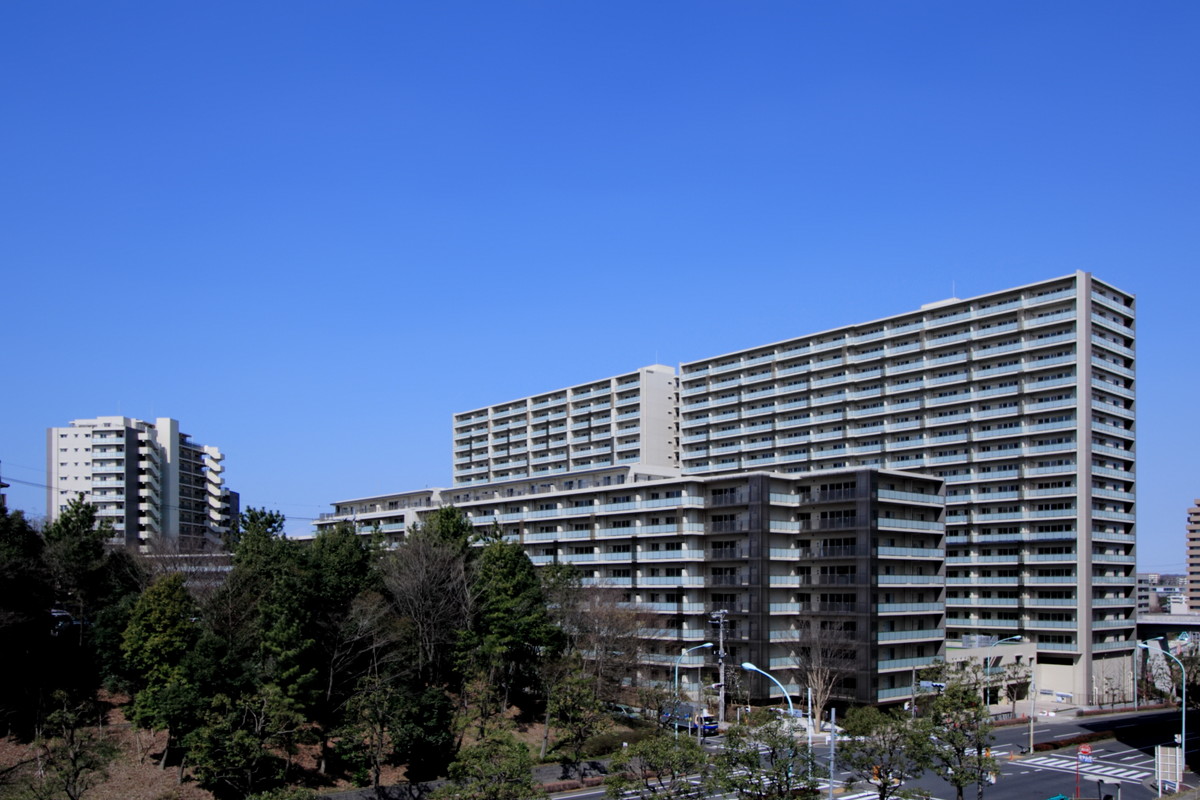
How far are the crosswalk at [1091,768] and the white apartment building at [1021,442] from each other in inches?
1142

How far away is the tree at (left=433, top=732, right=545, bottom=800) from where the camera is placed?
38.1 meters

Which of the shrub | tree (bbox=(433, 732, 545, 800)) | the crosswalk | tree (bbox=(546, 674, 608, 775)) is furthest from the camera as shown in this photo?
the shrub

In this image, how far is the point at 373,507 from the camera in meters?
127

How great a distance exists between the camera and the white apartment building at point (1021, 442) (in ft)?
294

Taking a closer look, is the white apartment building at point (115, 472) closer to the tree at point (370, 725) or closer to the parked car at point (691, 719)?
the parked car at point (691, 719)

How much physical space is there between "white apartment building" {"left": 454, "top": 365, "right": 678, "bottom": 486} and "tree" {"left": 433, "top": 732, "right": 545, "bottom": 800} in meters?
78.4

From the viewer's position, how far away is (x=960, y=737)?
141ft

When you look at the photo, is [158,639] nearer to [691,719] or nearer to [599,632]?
[599,632]

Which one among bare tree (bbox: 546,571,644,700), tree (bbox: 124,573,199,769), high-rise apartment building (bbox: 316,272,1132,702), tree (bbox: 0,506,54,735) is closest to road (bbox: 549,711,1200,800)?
bare tree (bbox: 546,571,644,700)

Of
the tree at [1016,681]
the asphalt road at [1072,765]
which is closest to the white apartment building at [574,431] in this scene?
the tree at [1016,681]

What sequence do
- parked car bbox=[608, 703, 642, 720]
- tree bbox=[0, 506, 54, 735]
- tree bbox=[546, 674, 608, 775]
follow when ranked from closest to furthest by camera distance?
tree bbox=[0, 506, 54, 735] → tree bbox=[546, 674, 608, 775] → parked car bbox=[608, 703, 642, 720]

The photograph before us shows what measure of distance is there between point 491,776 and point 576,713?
16.9 m

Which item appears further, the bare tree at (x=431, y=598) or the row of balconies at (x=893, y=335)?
the row of balconies at (x=893, y=335)

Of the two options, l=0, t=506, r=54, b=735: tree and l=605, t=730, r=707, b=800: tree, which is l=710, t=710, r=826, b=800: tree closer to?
l=605, t=730, r=707, b=800: tree
